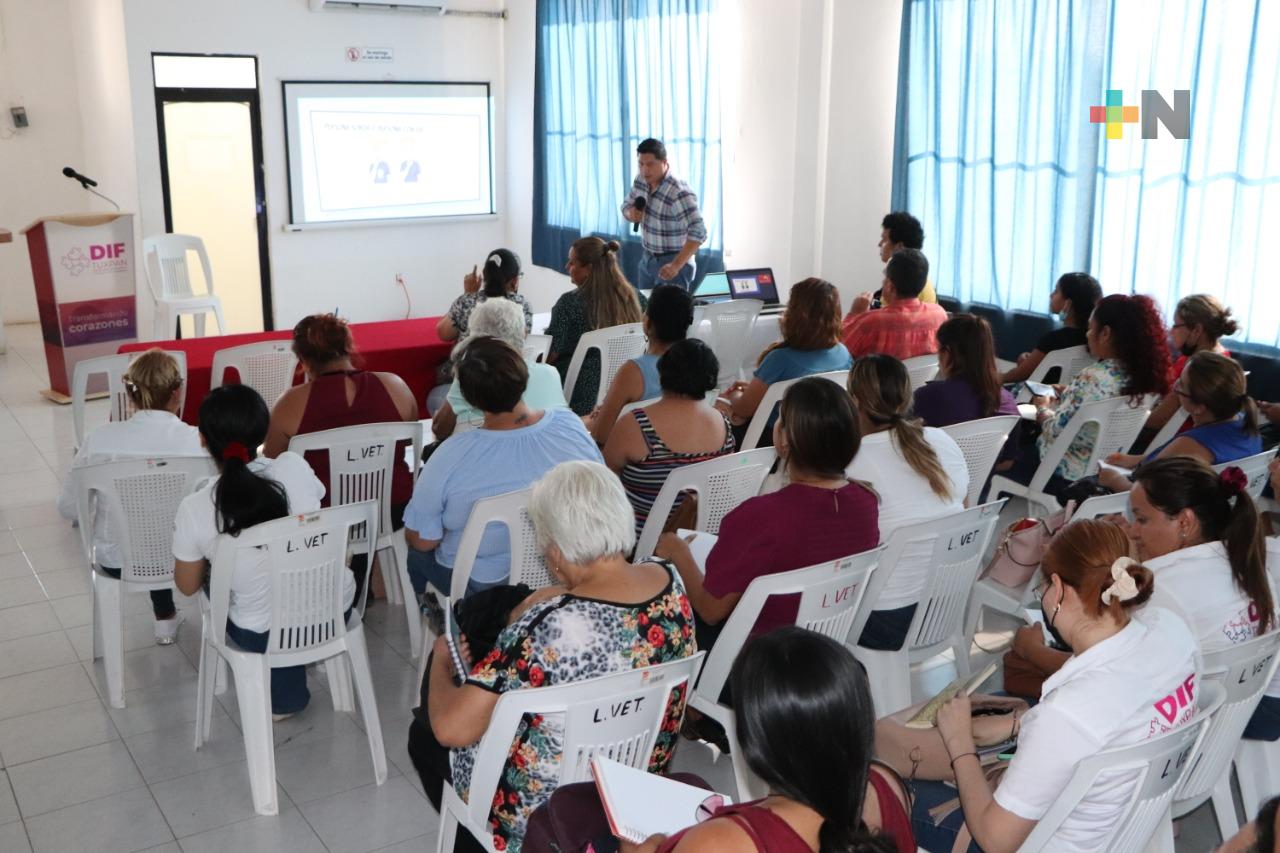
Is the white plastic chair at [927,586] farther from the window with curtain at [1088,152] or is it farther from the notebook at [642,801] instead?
the window with curtain at [1088,152]

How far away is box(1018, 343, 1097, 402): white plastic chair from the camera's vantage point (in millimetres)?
5121

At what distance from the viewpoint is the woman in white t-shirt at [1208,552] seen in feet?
7.98

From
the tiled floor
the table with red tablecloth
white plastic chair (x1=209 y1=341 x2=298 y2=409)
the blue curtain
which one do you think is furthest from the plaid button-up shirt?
the tiled floor

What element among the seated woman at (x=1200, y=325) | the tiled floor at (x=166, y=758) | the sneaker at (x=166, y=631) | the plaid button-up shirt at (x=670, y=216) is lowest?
the tiled floor at (x=166, y=758)

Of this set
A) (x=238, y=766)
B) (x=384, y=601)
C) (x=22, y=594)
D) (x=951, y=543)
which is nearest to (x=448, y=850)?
(x=238, y=766)

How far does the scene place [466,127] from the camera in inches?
419

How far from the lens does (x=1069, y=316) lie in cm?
520

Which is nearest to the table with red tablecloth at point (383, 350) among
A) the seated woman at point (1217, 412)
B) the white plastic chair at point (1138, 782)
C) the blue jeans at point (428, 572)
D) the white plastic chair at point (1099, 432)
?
the blue jeans at point (428, 572)

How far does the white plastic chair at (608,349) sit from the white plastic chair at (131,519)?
2008 millimetres

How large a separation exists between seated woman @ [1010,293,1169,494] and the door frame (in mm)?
7346

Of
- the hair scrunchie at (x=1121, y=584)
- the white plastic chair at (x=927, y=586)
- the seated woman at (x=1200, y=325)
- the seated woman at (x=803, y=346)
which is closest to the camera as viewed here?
the hair scrunchie at (x=1121, y=584)

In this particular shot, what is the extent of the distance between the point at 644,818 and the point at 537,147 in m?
9.17

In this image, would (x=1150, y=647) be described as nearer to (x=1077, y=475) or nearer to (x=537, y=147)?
(x=1077, y=475)

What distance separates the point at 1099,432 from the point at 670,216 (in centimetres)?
377
